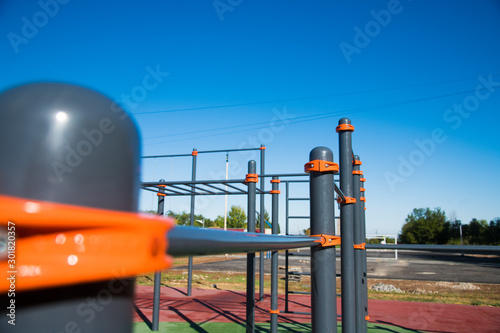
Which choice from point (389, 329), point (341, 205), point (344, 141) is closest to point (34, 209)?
point (341, 205)

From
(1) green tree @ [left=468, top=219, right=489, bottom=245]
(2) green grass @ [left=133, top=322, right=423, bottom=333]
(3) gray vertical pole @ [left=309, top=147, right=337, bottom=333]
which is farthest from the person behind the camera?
(1) green tree @ [left=468, top=219, right=489, bottom=245]

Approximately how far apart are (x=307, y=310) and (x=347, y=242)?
5726mm

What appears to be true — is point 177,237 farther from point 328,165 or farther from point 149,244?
point 328,165

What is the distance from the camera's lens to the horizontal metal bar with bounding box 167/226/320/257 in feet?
1.25

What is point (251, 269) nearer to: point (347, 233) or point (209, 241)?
point (347, 233)

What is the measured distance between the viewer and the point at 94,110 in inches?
13.4

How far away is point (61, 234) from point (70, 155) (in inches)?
3.4

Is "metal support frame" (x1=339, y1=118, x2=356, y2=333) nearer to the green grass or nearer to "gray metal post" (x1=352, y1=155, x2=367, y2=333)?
"gray metal post" (x1=352, y1=155, x2=367, y2=333)

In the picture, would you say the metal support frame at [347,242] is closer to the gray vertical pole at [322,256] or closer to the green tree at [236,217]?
the gray vertical pole at [322,256]

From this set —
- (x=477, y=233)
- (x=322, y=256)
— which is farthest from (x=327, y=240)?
(x=477, y=233)

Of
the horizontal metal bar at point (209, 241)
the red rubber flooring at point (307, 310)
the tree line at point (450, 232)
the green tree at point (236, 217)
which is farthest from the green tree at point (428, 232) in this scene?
the horizontal metal bar at point (209, 241)

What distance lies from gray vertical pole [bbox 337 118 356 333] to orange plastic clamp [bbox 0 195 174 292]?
1879 mm

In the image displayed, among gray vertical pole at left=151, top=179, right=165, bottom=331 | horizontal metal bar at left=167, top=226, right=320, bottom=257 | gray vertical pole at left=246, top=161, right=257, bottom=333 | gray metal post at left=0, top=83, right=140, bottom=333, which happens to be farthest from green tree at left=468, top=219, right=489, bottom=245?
gray metal post at left=0, top=83, right=140, bottom=333

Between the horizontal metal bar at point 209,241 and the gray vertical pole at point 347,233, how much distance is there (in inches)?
49.8
